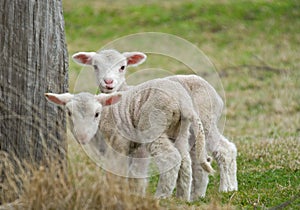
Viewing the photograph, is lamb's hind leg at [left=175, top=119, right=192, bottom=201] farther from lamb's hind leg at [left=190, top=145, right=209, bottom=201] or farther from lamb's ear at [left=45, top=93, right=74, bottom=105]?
lamb's ear at [left=45, top=93, right=74, bottom=105]

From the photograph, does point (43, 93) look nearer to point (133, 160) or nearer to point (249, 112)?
point (133, 160)

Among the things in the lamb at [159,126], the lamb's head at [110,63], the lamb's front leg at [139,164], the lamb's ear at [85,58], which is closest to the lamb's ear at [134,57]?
the lamb's head at [110,63]

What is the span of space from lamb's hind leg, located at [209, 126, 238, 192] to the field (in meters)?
0.15

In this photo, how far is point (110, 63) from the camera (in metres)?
8.13

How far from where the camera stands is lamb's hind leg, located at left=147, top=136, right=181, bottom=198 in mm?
7047

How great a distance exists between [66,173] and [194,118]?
2.00 m

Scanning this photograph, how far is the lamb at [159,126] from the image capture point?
7.06 metres

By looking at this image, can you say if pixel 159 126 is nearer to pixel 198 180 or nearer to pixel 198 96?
pixel 198 96

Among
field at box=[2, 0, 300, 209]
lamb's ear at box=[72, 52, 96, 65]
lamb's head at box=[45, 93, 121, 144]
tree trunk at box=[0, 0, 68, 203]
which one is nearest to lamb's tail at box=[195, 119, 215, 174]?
field at box=[2, 0, 300, 209]

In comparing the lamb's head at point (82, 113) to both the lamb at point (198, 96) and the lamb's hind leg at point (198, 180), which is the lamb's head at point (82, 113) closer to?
the lamb at point (198, 96)

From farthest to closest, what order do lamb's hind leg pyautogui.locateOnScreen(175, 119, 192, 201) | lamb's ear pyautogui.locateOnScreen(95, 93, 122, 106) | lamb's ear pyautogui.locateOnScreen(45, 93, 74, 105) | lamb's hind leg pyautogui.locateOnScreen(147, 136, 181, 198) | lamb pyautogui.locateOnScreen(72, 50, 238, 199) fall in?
lamb pyautogui.locateOnScreen(72, 50, 238, 199)
lamb's hind leg pyautogui.locateOnScreen(175, 119, 192, 201)
lamb's hind leg pyautogui.locateOnScreen(147, 136, 181, 198)
lamb's ear pyautogui.locateOnScreen(95, 93, 122, 106)
lamb's ear pyautogui.locateOnScreen(45, 93, 74, 105)

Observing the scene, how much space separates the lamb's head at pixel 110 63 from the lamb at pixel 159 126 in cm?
40

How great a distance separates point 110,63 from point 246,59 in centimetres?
1326

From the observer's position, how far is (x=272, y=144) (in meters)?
10.6
